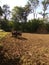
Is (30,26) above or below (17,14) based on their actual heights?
below

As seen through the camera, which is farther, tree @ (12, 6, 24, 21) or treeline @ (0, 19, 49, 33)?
tree @ (12, 6, 24, 21)

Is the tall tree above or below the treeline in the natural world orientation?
above

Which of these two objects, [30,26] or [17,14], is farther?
[17,14]

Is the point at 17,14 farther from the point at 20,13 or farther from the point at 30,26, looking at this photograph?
the point at 30,26

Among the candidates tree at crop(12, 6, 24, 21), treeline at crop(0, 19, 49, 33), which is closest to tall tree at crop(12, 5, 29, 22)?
tree at crop(12, 6, 24, 21)

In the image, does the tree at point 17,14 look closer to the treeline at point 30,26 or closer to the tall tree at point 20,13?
the tall tree at point 20,13

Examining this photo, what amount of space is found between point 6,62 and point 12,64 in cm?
32

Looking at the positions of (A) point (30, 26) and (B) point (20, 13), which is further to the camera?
(B) point (20, 13)

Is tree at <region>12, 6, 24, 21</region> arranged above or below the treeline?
above

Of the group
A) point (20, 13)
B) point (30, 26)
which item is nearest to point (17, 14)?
point (20, 13)

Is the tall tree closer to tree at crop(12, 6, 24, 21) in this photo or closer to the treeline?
tree at crop(12, 6, 24, 21)

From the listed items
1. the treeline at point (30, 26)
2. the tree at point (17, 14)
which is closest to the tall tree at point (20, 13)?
the tree at point (17, 14)

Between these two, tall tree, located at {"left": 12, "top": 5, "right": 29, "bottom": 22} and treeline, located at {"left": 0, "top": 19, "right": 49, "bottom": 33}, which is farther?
tall tree, located at {"left": 12, "top": 5, "right": 29, "bottom": 22}

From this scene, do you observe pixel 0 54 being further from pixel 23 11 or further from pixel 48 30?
pixel 23 11
